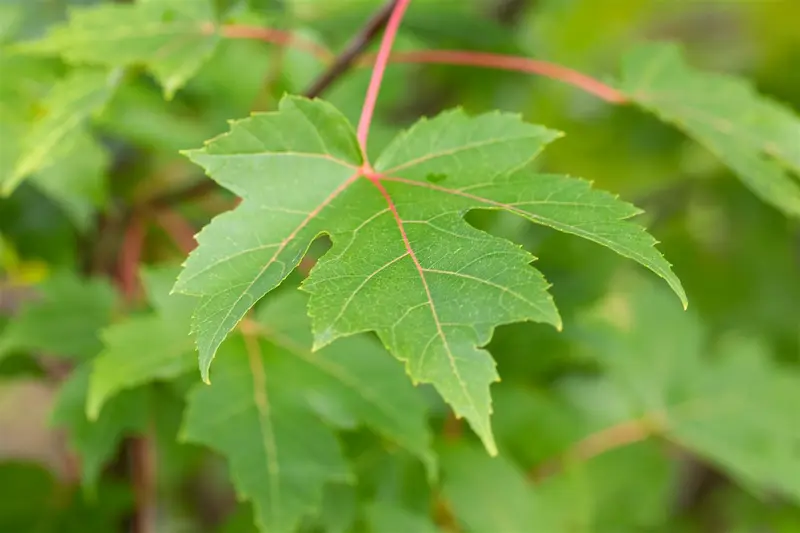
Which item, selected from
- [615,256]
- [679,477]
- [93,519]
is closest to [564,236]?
[615,256]

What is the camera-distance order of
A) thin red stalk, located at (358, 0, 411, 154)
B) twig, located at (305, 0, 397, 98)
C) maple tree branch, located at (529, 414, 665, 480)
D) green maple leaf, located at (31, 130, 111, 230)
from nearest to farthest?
thin red stalk, located at (358, 0, 411, 154), twig, located at (305, 0, 397, 98), green maple leaf, located at (31, 130, 111, 230), maple tree branch, located at (529, 414, 665, 480)

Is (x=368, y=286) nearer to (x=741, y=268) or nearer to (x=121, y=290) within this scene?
(x=121, y=290)

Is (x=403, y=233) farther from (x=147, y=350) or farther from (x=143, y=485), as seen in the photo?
(x=143, y=485)

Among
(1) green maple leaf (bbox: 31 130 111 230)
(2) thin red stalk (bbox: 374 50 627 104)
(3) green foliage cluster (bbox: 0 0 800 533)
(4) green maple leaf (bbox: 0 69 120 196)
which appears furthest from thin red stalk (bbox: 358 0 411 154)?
(1) green maple leaf (bbox: 31 130 111 230)

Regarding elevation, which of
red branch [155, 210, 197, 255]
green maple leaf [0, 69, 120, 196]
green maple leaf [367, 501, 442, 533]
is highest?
green maple leaf [0, 69, 120, 196]

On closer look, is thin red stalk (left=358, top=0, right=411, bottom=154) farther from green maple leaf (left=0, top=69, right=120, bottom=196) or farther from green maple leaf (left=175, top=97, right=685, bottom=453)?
green maple leaf (left=0, top=69, right=120, bottom=196)

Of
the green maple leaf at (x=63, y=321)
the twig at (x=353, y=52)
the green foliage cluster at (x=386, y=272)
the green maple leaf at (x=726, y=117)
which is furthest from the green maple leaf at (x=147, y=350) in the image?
the green maple leaf at (x=726, y=117)

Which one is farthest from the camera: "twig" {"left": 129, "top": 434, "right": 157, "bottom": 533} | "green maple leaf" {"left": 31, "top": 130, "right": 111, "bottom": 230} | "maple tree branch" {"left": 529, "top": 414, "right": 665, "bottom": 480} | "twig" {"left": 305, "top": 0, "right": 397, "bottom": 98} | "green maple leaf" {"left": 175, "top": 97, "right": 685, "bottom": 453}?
"maple tree branch" {"left": 529, "top": 414, "right": 665, "bottom": 480}

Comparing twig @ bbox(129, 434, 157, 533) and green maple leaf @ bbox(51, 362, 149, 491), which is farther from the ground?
green maple leaf @ bbox(51, 362, 149, 491)

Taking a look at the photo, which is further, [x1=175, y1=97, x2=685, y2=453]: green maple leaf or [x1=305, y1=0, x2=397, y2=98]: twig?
[x1=305, y1=0, x2=397, y2=98]: twig

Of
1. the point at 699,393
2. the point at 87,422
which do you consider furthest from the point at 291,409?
the point at 699,393
